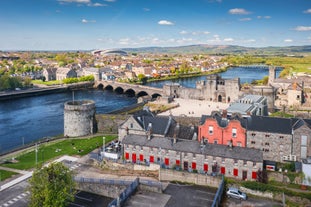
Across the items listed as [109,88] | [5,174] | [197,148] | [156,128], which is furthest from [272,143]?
[109,88]

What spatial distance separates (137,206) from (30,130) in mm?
45085

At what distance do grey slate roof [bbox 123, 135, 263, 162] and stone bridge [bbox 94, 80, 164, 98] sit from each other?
6738cm

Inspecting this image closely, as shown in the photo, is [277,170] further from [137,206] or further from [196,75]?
[196,75]

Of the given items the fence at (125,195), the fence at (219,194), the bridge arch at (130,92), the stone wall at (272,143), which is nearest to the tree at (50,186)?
the fence at (125,195)

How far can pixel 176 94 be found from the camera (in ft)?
320

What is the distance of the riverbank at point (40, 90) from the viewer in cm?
11162

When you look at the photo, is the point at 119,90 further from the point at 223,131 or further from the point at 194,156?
the point at 194,156

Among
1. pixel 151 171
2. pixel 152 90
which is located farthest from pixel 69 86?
pixel 151 171

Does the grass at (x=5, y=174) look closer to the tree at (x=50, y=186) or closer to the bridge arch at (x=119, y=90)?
the tree at (x=50, y=186)

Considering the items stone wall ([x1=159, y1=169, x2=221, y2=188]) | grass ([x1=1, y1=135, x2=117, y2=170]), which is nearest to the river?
grass ([x1=1, y1=135, x2=117, y2=170])

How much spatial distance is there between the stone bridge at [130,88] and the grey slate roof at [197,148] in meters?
67.4

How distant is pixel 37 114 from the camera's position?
84812mm

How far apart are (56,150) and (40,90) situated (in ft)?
255

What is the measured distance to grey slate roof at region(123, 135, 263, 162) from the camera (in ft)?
121
